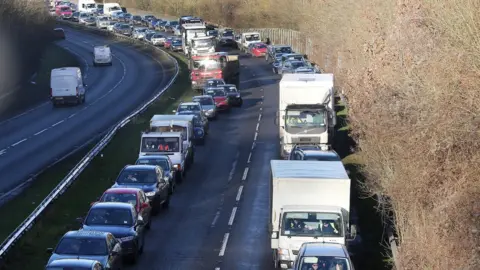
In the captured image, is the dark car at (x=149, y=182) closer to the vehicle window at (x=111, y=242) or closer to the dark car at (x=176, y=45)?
the vehicle window at (x=111, y=242)

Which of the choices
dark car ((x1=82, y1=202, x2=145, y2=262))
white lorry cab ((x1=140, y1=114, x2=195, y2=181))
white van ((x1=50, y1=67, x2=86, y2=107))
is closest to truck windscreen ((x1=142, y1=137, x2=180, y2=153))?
white lorry cab ((x1=140, y1=114, x2=195, y2=181))

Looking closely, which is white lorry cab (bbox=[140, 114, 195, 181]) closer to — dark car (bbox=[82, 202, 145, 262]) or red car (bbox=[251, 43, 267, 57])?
dark car (bbox=[82, 202, 145, 262])

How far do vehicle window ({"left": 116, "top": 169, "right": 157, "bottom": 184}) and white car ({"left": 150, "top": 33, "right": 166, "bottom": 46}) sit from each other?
70.3 meters

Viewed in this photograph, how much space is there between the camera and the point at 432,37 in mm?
22188

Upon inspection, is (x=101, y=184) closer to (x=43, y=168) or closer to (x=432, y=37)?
(x=43, y=168)

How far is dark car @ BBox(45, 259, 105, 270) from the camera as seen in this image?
20016mm

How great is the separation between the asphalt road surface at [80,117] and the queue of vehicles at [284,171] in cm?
484

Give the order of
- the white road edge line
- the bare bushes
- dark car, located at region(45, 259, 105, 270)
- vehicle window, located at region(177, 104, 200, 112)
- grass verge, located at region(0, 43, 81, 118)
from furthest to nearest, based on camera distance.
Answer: the bare bushes, grass verge, located at region(0, 43, 81, 118), vehicle window, located at region(177, 104, 200, 112), the white road edge line, dark car, located at region(45, 259, 105, 270)

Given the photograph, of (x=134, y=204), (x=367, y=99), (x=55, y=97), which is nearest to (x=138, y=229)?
(x=134, y=204)

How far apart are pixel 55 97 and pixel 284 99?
23.5 meters

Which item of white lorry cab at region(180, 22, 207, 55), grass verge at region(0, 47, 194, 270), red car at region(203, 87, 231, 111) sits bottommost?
grass verge at region(0, 47, 194, 270)

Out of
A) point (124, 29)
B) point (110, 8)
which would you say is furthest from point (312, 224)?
point (110, 8)

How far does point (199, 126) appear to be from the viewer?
148ft

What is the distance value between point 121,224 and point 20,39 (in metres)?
45.4
